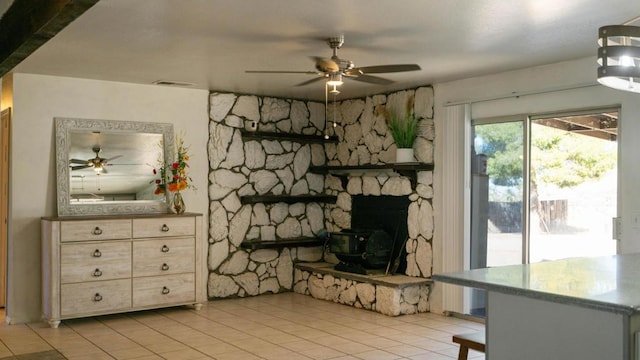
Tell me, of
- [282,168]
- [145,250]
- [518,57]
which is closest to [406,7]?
[518,57]

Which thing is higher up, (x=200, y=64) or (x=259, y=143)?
(x=200, y=64)

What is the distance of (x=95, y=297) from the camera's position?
615 centimetres

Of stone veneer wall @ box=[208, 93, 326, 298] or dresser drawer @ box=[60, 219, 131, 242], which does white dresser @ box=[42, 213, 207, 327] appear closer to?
dresser drawer @ box=[60, 219, 131, 242]

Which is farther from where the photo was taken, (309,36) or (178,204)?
(178,204)

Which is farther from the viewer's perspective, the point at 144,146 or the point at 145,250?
the point at 144,146

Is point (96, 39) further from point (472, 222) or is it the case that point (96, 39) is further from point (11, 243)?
point (472, 222)

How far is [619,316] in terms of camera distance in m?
2.46

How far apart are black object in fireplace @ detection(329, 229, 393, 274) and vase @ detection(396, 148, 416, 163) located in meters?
0.84

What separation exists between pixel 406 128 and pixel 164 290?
2.97 m

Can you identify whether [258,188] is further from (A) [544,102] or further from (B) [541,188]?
(A) [544,102]

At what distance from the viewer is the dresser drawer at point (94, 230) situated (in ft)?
19.7

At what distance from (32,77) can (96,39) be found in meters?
1.84

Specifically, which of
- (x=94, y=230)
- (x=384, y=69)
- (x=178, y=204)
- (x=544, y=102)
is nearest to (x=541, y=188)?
(x=544, y=102)

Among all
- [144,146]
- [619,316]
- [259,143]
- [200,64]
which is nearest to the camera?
[619,316]
